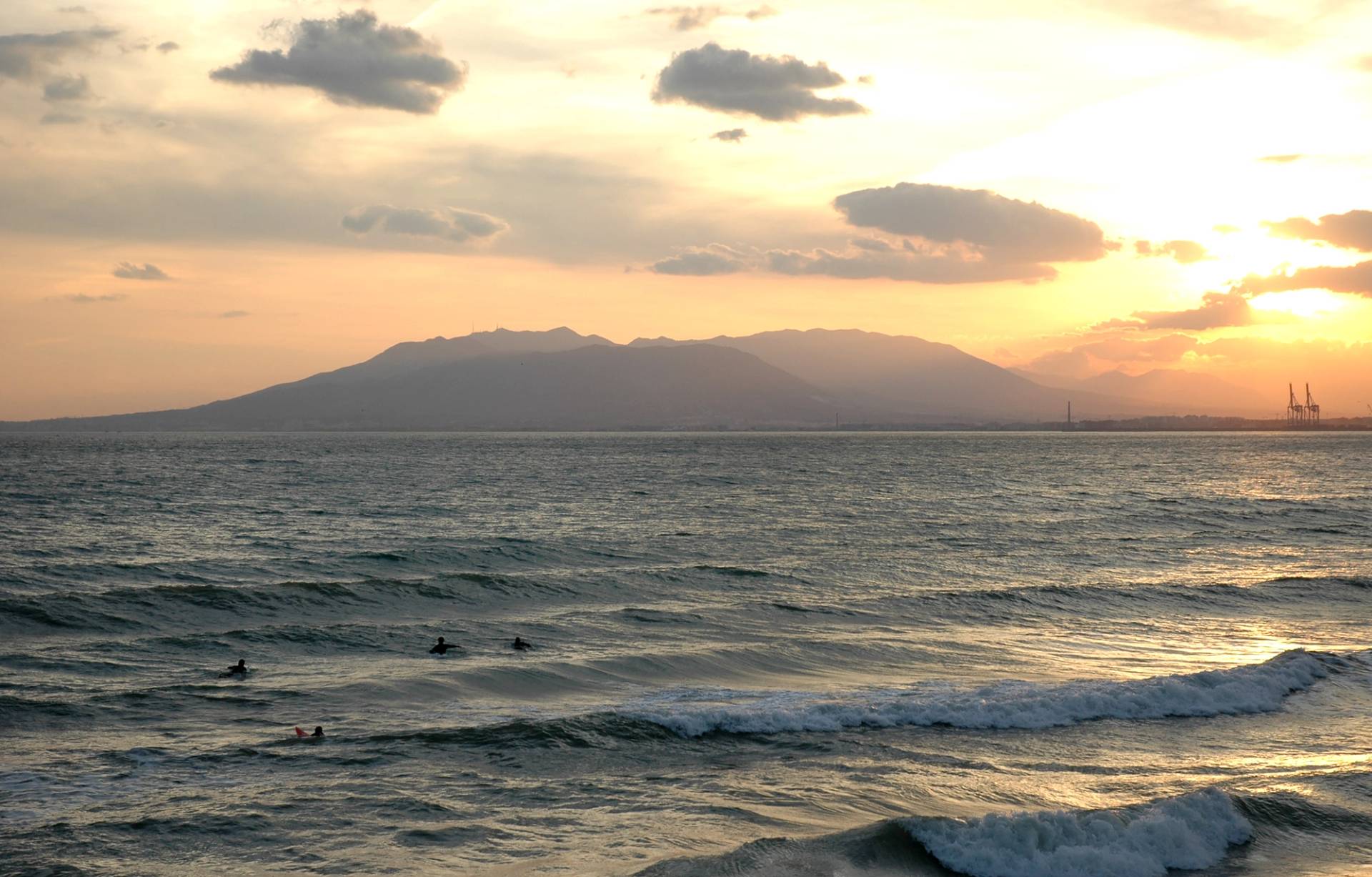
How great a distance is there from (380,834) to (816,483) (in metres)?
96.4

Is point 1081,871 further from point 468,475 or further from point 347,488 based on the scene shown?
point 468,475

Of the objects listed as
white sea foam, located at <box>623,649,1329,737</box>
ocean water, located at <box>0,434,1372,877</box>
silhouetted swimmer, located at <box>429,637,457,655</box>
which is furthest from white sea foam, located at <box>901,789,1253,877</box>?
silhouetted swimmer, located at <box>429,637,457,655</box>

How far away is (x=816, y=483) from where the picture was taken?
110188 mm

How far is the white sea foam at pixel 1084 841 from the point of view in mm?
15023

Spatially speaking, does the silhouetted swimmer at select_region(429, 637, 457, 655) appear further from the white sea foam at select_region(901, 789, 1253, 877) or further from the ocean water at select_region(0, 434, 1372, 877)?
the white sea foam at select_region(901, 789, 1253, 877)

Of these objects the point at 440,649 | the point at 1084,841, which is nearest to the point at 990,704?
the point at 1084,841

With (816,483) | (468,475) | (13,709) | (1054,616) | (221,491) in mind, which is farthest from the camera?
(468,475)

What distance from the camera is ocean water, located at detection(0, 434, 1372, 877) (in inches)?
607

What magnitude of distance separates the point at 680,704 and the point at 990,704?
686 centimetres

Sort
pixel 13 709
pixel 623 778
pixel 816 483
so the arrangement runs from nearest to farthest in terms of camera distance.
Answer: pixel 623 778 < pixel 13 709 < pixel 816 483

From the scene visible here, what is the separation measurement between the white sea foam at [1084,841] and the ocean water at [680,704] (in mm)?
56

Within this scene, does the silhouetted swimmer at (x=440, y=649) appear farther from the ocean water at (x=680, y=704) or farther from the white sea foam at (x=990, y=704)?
the white sea foam at (x=990, y=704)

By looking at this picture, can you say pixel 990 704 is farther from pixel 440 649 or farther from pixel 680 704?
pixel 440 649

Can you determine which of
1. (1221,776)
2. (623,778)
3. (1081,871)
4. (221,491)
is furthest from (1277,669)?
(221,491)
